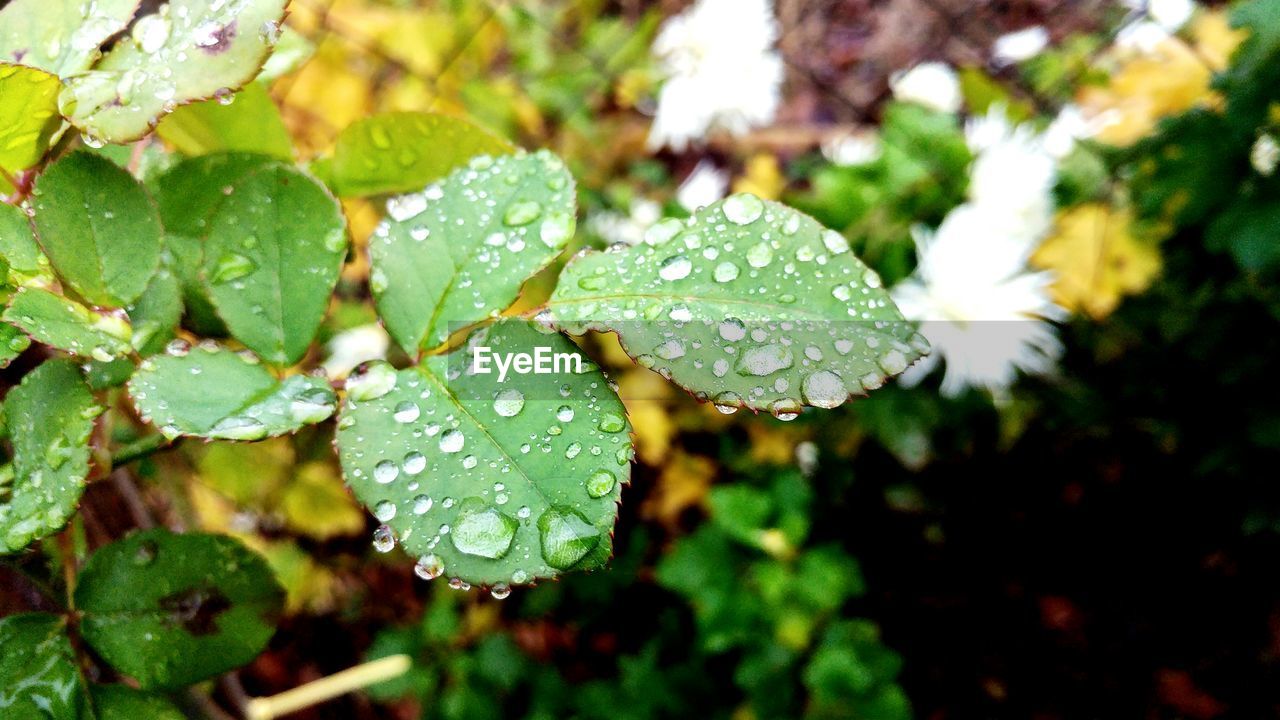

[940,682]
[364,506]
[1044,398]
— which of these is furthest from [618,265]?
[940,682]

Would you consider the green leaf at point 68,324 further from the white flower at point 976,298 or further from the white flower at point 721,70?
the white flower at point 721,70

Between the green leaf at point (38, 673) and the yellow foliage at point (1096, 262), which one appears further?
the yellow foliage at point (1096, 262)

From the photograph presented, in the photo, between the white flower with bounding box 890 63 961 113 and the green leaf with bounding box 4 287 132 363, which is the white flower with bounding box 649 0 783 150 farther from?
the green leaf with bounding box 4 287 132 363

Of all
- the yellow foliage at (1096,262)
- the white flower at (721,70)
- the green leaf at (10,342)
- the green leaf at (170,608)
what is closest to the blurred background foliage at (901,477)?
the yellow foliage at (1096,262)

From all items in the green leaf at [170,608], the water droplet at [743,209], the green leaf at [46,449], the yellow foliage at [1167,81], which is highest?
the water droplet at [743,209]

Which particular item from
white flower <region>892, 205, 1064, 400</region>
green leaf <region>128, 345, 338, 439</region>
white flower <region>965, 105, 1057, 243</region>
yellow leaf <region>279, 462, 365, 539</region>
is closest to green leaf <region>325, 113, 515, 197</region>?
green leaf <region>128, 345, 338, 439</region>

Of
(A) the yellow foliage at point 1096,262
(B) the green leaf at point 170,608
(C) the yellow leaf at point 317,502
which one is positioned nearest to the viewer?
(B) the green leaf at point 170,608

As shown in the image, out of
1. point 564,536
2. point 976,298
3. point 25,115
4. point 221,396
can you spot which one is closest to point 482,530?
point 564,536

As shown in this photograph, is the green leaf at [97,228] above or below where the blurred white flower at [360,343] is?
above
